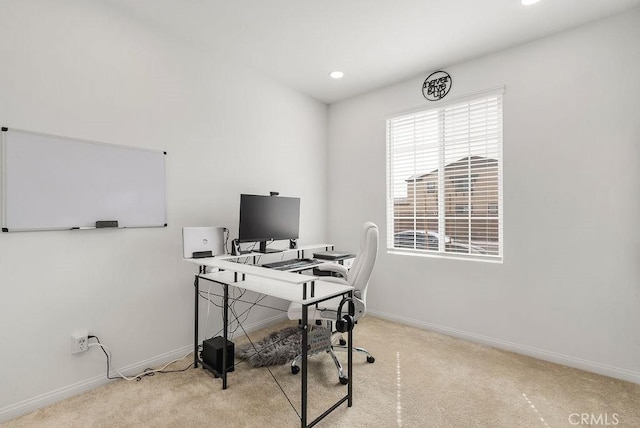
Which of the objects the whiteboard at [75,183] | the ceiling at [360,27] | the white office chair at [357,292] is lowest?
the white office chair at [357,292]

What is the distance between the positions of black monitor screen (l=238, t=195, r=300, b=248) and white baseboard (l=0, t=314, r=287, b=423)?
42.5 inches

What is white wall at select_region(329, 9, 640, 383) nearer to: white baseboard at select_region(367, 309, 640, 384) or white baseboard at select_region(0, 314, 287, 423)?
white baseboard at select_region(367, 309, 640, 384)

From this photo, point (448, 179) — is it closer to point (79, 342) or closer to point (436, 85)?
point (436, 85)

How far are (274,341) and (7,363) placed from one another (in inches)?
69.5

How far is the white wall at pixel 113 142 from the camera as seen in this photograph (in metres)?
1.88

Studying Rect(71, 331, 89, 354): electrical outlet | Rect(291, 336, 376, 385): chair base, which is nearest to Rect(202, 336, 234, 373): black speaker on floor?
Rect(291, 336, 376, 385): chair base

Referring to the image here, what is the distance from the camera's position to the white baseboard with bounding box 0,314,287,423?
185cm

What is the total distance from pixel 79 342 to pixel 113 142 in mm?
1367

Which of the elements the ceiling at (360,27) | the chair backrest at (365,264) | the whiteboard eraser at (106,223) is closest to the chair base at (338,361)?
the chair backrest at (365,264)

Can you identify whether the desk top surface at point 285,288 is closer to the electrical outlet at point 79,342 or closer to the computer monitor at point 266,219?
the computer monitor at point 266,219

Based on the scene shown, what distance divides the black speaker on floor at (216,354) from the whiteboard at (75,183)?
1006 millimetres

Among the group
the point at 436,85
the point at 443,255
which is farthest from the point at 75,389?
the point at 436,85

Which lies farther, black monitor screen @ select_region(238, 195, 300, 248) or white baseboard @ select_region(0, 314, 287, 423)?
black monitor screen @ select_region(238, 195, 300, 248)

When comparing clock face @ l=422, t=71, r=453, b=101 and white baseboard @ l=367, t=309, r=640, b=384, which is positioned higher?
clock face @ l=422, t=71, r=453, b=101
